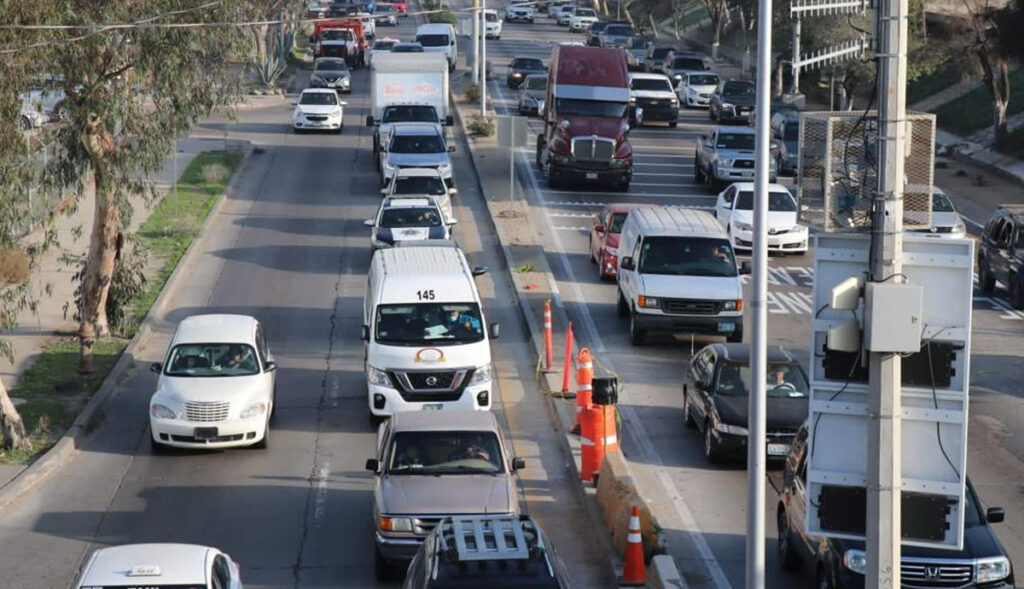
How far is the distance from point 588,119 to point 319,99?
1550 centimetres

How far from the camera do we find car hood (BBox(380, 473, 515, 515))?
17172 mm

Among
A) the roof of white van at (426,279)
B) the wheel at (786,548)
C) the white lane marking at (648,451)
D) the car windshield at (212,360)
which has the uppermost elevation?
the roof of white van at (426,279)

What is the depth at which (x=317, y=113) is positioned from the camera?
56281mm

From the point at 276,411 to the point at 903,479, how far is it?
15.2 m

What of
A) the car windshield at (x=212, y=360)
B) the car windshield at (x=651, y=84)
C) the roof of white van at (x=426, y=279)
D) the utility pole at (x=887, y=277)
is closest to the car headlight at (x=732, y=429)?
the roof of white van at (x=426, y=279)

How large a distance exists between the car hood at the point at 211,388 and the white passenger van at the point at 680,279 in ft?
25.8

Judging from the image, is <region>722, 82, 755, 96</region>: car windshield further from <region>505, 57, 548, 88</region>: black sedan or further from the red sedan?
the red sedan

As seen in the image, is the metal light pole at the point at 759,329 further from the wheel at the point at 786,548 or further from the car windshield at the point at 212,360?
the car windshield at the point at 212,360


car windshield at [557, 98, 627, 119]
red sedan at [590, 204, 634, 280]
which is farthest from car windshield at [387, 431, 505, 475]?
car windshield at [557, 98, 627, 119]

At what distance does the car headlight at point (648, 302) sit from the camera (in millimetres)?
27891

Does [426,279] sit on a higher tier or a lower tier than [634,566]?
higher

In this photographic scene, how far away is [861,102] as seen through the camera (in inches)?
2655

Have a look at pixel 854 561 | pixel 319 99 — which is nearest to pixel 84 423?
pixel 854 561

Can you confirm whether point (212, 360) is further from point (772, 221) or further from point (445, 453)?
point (772, 221)
